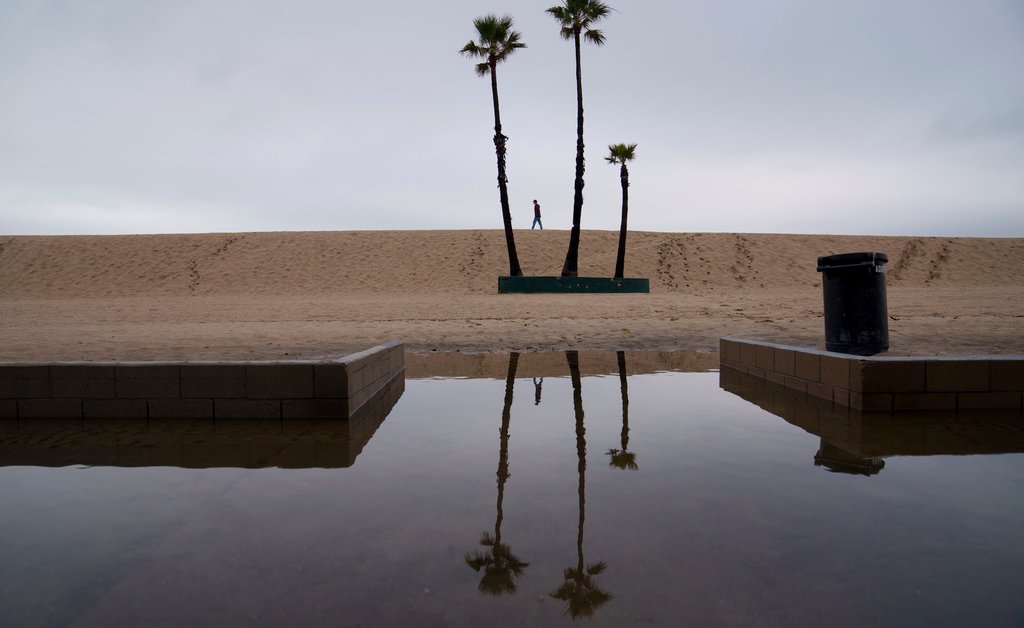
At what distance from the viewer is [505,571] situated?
2.78m

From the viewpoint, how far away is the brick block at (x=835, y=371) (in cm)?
632

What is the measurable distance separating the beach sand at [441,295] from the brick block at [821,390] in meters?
2.87

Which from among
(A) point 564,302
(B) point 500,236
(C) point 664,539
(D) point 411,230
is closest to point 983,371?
(C) point 664,539

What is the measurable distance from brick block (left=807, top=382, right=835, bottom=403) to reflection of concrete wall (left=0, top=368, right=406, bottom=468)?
4.34 metres

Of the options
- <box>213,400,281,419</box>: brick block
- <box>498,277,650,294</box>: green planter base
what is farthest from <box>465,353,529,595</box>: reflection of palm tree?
<box>498,277,650,294</box>: green planter base

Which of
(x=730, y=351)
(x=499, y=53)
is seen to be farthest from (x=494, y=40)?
(x=730, y=351)

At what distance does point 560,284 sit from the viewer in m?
25.6

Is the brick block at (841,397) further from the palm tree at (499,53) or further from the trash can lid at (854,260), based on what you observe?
the palm tree at (499,53)

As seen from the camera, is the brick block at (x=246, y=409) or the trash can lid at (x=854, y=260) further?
the trash can lid at (x=854, y=260)

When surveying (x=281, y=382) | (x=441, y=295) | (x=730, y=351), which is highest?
(x=441, y=295)

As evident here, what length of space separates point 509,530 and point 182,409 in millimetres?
4156

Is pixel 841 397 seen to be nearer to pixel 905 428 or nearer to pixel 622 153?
pixel 905 428

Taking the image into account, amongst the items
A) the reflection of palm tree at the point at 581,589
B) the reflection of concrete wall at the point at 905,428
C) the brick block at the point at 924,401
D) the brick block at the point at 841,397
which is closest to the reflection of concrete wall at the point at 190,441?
the reflection of palm tree at the point at 581,589

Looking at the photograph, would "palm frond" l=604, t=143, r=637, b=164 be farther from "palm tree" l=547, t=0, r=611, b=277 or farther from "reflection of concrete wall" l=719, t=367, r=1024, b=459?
"reflection of concrete wall" l=719, t=367, r=1024, b=459
